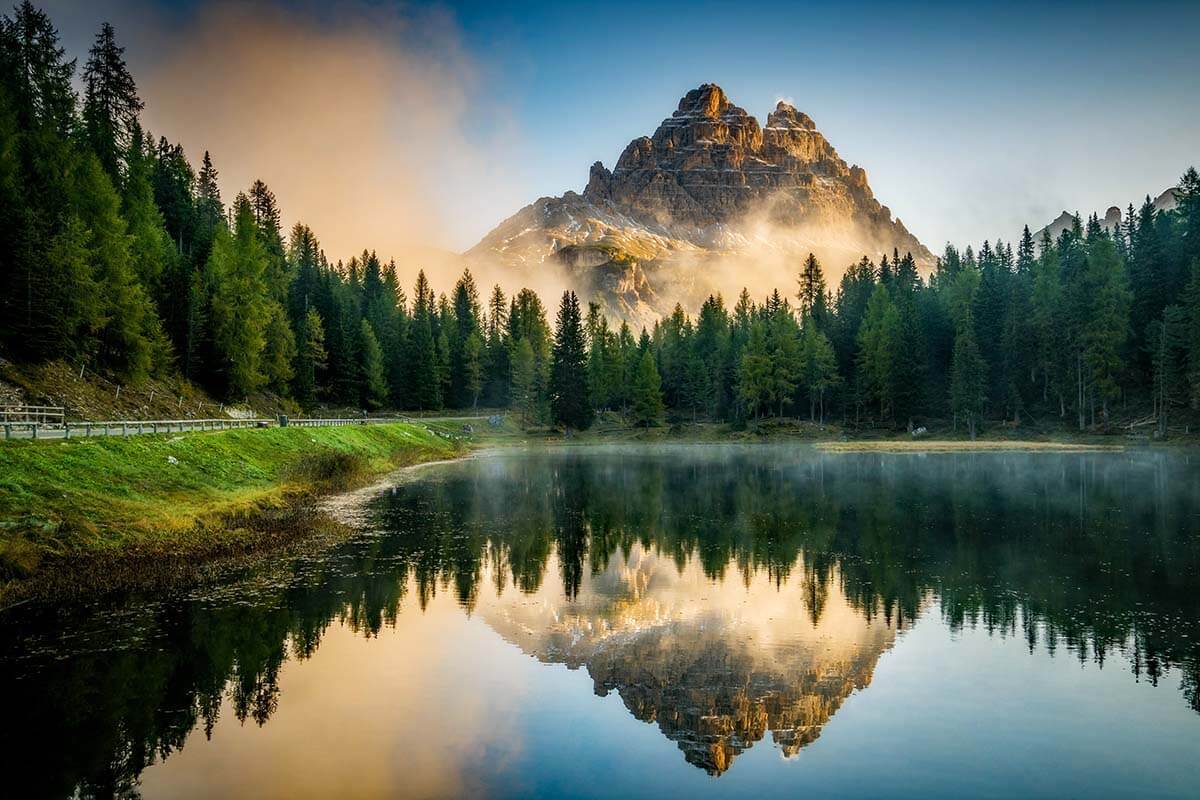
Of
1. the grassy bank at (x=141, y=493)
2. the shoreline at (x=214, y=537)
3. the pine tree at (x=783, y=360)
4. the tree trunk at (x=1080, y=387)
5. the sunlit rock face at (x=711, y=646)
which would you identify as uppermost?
the pine tree at (x=783, y=360)

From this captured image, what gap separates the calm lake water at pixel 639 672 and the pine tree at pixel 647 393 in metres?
91.7

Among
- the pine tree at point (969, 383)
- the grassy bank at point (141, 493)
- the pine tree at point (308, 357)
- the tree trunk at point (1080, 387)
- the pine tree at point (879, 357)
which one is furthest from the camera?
the pine tree at point (879, 357)

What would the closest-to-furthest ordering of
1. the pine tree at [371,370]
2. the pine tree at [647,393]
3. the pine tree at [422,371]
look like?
the pine tree at [371,370] → the pine tree at [647,393] → the pine tree at [422,371]

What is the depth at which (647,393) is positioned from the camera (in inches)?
5000

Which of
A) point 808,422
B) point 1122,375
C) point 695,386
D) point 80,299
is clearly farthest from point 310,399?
point 1122,375

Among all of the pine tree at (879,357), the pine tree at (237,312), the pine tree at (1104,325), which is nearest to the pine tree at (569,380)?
the pine tree at (879,357)

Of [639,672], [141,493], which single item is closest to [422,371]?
[141,493]

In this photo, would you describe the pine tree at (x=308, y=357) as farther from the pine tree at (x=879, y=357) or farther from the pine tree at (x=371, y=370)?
the pine tree at (x=879, y=357)

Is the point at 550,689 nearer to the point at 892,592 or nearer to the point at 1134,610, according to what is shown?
the point at 892,592

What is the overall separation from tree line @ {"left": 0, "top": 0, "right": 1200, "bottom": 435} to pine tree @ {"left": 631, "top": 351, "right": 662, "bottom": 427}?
14.9 inches

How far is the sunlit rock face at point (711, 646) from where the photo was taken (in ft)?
49.6

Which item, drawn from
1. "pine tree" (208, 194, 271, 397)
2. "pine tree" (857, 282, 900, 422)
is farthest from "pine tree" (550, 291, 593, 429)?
"pine tree" (208, 194, 271, 397)

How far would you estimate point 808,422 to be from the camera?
118 metres

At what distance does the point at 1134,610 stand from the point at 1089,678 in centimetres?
632
